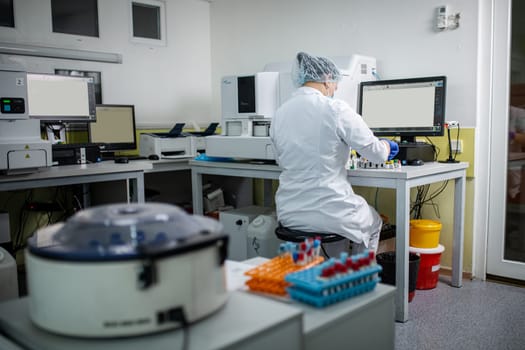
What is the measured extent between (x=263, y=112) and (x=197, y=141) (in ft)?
Answer: 3.01

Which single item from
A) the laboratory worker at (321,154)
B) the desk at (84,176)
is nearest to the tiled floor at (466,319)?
the laboratory worker at (321,154)

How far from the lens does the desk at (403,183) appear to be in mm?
2445

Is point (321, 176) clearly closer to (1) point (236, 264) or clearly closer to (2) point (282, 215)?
(2) point (282, 215)

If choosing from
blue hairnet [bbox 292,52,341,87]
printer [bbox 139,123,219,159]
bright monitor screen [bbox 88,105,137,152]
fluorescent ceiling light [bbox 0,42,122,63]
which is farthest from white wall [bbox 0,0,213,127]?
blue hairnet [bbox 292,52,341,87]

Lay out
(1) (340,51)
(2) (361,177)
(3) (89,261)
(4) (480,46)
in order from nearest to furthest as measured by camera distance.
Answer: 1. (3) (89,261)
2. (2) (361,177)
3. (4) (480,46)
4. (1) (340,51)

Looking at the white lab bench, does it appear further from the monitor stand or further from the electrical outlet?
the electrical outlet

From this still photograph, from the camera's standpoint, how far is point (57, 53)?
3.59 meters

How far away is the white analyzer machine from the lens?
3104mm

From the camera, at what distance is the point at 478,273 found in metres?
3.17

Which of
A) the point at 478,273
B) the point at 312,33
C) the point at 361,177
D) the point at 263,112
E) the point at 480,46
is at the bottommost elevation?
the point at 478,273

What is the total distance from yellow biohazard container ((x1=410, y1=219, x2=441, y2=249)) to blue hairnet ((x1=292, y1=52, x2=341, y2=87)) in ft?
3.47

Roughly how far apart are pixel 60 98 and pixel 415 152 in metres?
2.21

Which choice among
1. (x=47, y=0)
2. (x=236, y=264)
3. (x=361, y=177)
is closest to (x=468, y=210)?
(x=361, y=177)

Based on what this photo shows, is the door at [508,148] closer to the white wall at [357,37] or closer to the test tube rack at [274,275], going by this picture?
the white wall at [357,37]
